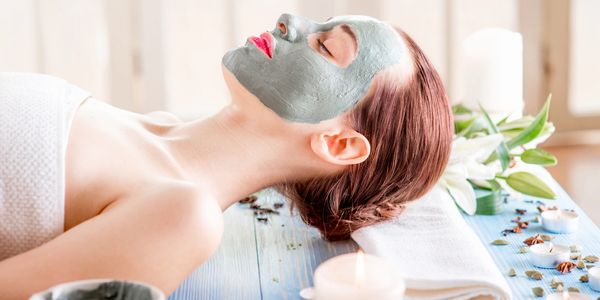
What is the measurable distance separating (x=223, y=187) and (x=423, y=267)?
1.30 ft

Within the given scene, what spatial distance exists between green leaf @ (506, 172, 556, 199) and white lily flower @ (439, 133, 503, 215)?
44 millimetres

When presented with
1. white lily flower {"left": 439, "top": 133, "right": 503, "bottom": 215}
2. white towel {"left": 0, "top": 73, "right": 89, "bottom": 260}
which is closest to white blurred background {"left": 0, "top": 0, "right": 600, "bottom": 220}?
white lily flower {"left": 439, "top": 133, "right": 503, "bottom": 215}

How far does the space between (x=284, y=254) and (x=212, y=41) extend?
1558 millimetres

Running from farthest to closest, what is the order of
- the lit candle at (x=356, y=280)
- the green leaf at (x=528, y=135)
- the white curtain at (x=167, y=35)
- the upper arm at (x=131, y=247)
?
the white curtain at (x=167, y=35) → the green leaf at (x=528, y=135) → the upper arm at (x=131, y=247) → the lit candle at (x=356, y=280)

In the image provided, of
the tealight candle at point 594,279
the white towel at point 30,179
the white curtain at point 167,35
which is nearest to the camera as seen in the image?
the white towel at point 30,179

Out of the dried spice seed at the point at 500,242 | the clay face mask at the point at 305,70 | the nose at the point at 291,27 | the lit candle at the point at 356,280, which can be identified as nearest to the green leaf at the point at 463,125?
the dried spice seed at the point at 500,242

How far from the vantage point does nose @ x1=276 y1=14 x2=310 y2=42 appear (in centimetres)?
172

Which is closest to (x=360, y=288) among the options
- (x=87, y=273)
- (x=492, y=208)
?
(x=87, y=273)

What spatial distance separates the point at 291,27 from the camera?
1.73 m

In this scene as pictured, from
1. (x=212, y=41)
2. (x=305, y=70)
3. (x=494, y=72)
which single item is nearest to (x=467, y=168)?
(x=494, y=72)

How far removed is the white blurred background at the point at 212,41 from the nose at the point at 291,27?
1450 mm

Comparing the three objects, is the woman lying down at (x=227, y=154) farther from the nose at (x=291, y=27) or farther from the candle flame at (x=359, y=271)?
the candle flame at (x=359, y=271)

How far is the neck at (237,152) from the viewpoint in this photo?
1731 millimetres

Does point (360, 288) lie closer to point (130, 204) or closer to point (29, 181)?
point (130, 204)
